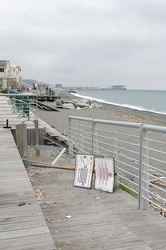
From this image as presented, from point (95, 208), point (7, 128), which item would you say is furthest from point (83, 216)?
point (7, 128)

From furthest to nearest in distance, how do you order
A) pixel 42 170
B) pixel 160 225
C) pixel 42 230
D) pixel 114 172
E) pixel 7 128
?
pixel 7 128 < pixel 42 170 < pixel 114 172 < pixel 160 225 < pixel 42 230

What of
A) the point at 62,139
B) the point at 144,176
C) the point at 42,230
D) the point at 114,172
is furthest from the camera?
the point at 62,139

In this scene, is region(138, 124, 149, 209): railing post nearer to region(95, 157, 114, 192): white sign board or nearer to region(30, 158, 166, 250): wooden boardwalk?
region(30, 158, 166, 250): wooden boardwalk

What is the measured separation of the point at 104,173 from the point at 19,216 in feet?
7.74

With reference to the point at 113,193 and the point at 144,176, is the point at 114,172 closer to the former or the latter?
the point at 113,193

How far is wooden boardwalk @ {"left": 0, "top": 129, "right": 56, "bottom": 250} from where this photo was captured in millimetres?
2748

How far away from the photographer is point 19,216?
337cm

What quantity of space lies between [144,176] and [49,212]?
139cm

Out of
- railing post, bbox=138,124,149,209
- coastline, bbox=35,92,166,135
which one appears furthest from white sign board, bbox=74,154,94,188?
coastline, bbox=35,92,166,135

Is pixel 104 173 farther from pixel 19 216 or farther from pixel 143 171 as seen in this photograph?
pixel 19 216

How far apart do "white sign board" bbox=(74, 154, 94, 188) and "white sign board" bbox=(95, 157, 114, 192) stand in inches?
5.3

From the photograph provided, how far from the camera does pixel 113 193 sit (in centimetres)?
532

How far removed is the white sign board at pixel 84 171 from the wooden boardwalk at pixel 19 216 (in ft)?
3.35

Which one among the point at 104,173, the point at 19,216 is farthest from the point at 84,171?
the point at 19,216
